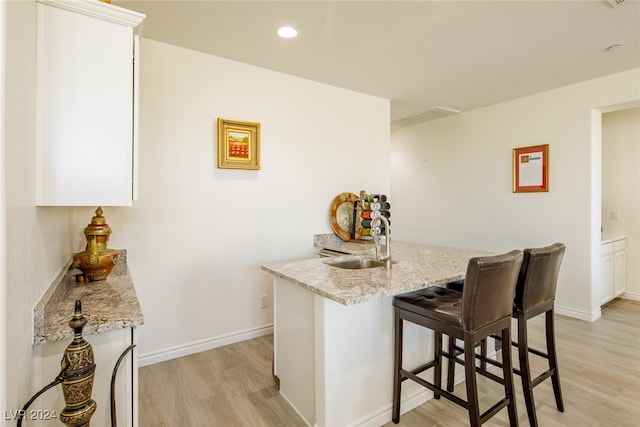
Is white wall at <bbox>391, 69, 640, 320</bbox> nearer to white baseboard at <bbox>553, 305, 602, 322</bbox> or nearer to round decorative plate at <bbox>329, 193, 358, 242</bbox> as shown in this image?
white baseboard at <bbox>553, 305, 602, 322</bbox>

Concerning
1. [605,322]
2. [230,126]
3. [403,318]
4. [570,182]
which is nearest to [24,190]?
[403,318]

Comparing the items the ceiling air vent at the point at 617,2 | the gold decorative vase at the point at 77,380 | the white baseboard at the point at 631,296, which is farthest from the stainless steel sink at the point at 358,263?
the white baseboard at the point at 631,296

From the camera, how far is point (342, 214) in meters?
3.58

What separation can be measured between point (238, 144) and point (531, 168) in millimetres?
3319

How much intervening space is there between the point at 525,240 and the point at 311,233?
8.50ft

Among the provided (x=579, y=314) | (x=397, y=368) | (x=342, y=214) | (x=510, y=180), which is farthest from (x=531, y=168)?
(x=397, y=368)

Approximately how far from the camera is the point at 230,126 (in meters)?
2.84

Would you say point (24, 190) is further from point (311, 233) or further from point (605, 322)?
point (605, 322)

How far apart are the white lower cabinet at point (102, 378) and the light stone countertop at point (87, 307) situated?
0.06m

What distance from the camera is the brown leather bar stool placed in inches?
58.1

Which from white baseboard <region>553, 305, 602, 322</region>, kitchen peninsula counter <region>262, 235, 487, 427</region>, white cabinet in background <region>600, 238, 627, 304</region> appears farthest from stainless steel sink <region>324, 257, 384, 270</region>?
white cabinet in background <region>600, 238, 627, 304</region>

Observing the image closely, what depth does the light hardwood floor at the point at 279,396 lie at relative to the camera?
1886mm

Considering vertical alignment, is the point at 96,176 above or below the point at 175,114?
below

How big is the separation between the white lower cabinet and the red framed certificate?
13.7 feet
